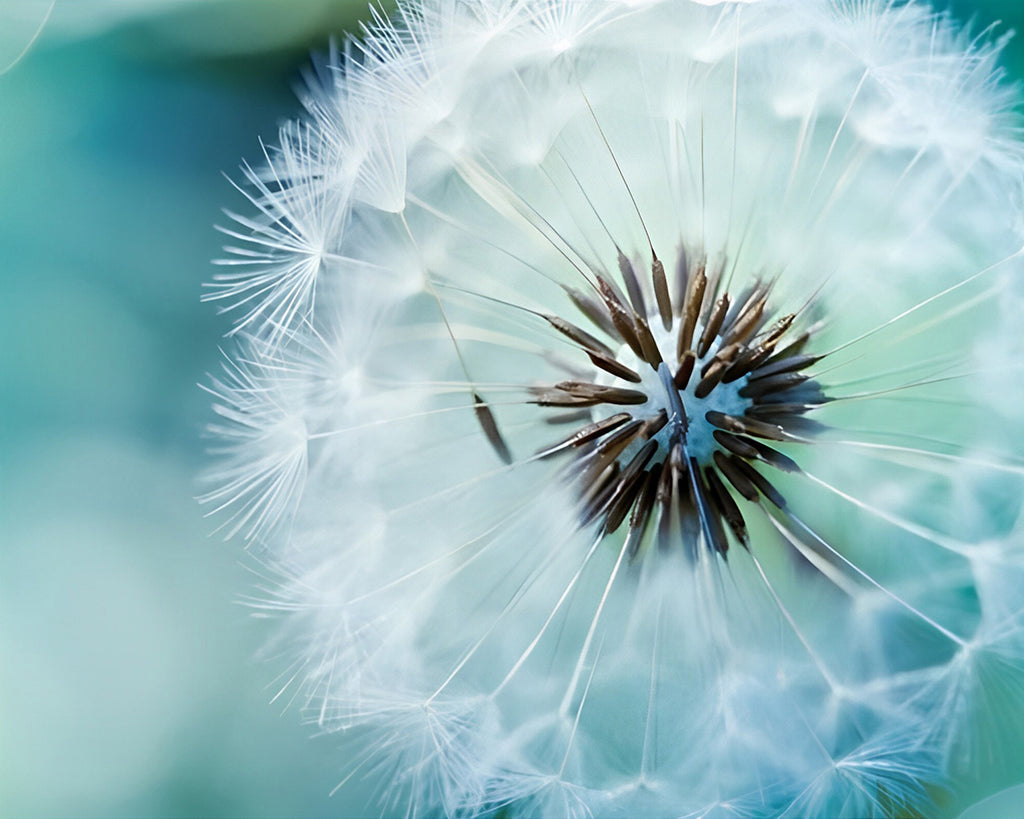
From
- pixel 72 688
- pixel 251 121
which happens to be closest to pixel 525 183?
pixel 251 121

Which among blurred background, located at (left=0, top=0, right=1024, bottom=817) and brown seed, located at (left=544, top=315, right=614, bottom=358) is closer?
brown seed, located at (left=544, top=315, right=614, bottom=358)

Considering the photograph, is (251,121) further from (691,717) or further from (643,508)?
(691,717)

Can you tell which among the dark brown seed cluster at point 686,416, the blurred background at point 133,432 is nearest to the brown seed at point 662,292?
the dark brown seed cluster at point 686,416

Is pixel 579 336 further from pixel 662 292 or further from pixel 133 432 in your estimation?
pixel 133 432

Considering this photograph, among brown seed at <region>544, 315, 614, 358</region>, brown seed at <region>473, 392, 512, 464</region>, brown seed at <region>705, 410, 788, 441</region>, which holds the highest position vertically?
brown seed at <region>544, 315, 614, 358</region>

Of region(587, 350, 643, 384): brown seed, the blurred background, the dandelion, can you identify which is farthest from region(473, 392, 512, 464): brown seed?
the blurred background

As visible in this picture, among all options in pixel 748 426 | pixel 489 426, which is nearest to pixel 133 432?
pixel 489 426

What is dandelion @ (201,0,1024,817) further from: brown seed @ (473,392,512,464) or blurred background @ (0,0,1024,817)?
blurred background @ (0,0,1024,817)
